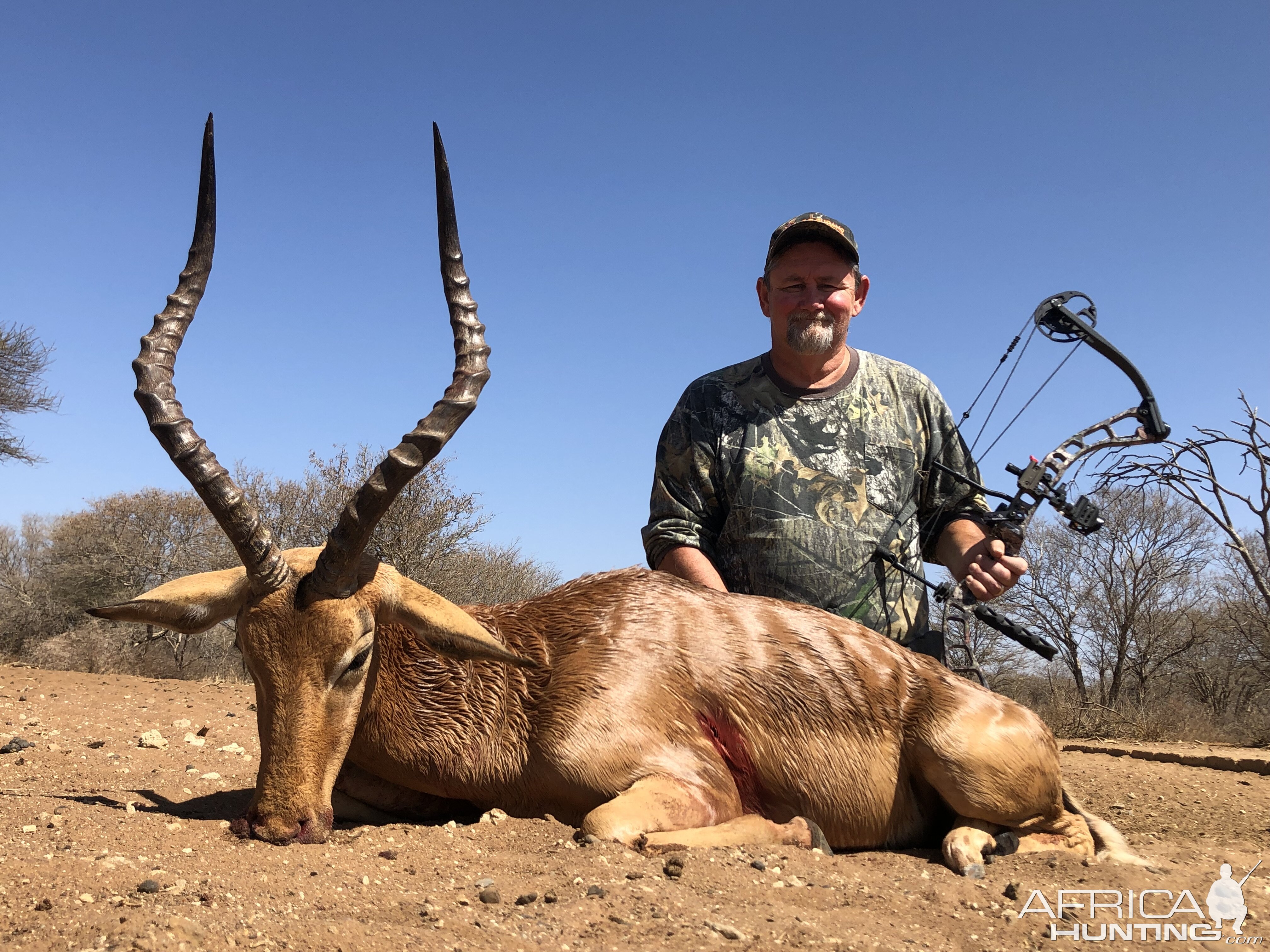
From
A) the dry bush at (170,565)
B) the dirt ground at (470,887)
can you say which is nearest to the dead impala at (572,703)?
the dirt ground at (470,887)

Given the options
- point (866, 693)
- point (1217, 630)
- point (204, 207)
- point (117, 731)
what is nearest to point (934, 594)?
point (866, 693)

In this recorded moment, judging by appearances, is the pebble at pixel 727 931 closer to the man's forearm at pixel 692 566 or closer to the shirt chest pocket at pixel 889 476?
the man's forearm at pixel 692 566

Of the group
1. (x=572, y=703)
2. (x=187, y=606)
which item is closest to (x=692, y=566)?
(x=572, y=703)

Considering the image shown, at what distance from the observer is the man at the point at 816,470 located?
6246mm

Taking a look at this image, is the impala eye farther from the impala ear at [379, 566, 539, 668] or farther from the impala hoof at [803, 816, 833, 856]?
the impala hoof at [803, 816, 833, 856]

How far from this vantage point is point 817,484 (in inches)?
249

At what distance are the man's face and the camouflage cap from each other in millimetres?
44

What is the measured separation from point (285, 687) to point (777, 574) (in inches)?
126

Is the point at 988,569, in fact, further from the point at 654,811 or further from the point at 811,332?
the point at 654,811

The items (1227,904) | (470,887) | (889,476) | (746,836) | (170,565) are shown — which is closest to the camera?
(470,887)

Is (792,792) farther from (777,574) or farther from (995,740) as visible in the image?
(777,574)

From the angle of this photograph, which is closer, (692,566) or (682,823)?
(682,823)

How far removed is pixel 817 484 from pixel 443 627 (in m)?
2.83

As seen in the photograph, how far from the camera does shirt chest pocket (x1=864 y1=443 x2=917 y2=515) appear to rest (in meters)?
6.40
